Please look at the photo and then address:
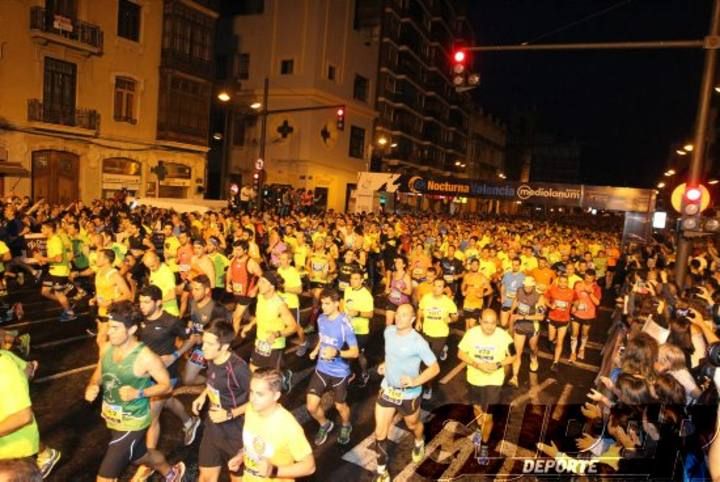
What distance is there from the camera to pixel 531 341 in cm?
966

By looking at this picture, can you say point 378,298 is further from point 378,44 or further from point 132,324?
point 378,44

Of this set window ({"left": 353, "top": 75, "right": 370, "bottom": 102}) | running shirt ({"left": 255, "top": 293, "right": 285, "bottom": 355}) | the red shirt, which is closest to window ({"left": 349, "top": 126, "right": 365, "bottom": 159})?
window ({"left": 353, "top": 75, "right": 370, "bottom": 102})

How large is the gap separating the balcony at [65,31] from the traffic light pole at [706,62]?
22123 mm

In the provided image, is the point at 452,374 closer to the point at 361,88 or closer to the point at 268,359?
the point at 268,359

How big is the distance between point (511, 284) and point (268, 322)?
5641mm

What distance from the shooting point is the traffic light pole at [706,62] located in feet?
29.0

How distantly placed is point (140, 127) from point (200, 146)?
13.1 ft

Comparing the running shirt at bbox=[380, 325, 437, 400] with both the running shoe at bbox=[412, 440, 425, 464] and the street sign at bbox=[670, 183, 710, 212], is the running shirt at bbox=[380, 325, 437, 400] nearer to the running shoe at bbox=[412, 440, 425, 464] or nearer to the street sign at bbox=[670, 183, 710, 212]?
the running shoe at bbox=[412, 440, 425, 464]

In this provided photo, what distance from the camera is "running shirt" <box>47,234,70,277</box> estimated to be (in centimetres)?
1047

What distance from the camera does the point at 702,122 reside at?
940 centimetres

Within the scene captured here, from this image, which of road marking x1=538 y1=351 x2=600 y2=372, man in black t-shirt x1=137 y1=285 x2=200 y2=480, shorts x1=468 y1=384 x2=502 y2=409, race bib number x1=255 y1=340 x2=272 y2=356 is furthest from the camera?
road marking x1=538 y1=351 x2=600 y2=372

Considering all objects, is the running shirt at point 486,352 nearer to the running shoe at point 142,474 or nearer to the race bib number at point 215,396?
the race bib number at point 215,396

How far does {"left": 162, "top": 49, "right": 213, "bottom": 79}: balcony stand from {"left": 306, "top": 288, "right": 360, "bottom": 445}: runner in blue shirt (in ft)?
91.8

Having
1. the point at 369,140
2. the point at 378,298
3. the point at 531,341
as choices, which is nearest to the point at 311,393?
the point at 531,341
